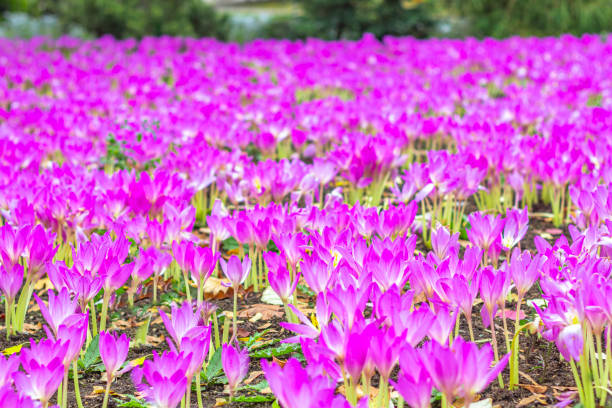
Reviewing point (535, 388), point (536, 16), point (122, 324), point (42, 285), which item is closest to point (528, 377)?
point (535, 388)

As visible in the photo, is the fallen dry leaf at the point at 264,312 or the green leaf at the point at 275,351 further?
the fallen dry leaf at the point at 264,312

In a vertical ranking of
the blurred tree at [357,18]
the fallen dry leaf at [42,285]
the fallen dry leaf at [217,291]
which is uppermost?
the blurred tree at [357,18]

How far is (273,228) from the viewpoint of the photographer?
2.66 m

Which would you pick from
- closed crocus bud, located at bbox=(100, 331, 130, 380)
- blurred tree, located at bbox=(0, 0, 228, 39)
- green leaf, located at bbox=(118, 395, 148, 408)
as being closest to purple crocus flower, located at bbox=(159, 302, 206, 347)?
closed crocus bud, located at bbox=(100, 331, 130, 380)

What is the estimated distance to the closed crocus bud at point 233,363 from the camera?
5.87ft

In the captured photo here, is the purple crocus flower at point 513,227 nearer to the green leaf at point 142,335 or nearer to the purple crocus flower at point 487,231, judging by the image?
the purple crocus flower at point 487,231

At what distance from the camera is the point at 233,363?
5.93 feet

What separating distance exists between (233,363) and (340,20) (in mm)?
13902

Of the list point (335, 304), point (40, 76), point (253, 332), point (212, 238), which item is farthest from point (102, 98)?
point (335, 304)

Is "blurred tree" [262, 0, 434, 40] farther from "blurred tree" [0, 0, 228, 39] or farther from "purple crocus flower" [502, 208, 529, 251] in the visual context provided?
"purple crocus flower" [502, 208, 529, 251]

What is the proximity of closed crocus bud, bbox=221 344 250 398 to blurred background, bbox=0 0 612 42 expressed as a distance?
13668mm

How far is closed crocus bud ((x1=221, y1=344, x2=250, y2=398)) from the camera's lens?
1788mm

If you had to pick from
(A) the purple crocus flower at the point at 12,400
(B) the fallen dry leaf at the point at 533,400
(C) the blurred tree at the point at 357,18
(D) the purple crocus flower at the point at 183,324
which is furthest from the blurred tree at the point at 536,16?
(A) the purple crocus flower at the point at 12,400

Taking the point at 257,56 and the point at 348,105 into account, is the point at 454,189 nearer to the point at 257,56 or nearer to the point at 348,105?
the point at 348,105
